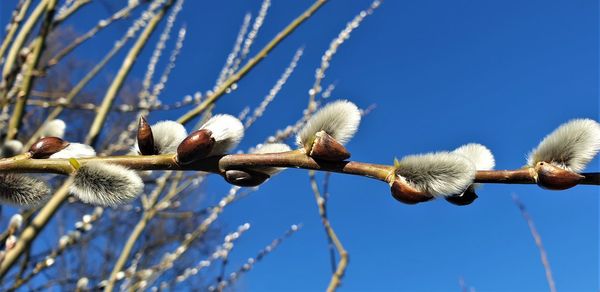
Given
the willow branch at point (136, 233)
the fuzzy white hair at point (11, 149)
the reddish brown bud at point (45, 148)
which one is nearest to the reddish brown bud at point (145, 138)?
the reddish brown bud at point (45, 148)

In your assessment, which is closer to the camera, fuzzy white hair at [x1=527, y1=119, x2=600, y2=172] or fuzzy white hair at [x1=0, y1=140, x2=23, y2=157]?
fuzzy white hair at [x1=527, y1=119, x2=600, y2=172]

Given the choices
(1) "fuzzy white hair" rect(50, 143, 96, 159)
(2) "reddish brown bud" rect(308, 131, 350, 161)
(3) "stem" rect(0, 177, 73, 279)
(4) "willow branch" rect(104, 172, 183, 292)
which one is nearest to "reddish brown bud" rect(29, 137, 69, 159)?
(1) "fuzzy white hair" rect(50, 143, 96, 159)

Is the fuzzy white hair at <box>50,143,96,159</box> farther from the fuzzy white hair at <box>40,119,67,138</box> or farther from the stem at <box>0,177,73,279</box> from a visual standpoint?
the stem at <box>0,177,73,279</box>

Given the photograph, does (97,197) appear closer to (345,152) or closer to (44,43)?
(345,152)

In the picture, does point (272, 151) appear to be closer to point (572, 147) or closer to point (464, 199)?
point (464, 199)

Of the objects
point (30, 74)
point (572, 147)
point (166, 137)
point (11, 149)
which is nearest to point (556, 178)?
point (572, 147)
